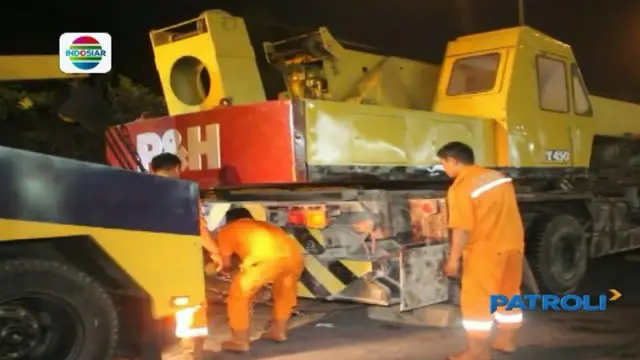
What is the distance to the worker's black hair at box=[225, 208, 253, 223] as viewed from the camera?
6758 millimetres

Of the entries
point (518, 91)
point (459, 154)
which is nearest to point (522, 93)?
point (518, 91)

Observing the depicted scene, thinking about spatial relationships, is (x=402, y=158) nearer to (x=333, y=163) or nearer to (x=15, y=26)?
(x=333, y=163)

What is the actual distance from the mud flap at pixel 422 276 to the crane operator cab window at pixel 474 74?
2015 millimetres

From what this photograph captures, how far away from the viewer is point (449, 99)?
786 centimetres

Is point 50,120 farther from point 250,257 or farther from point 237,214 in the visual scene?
point 250,257

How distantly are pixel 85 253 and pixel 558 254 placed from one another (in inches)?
210

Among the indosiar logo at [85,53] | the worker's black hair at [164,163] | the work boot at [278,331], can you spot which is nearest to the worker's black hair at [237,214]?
the work boot at [278,331]

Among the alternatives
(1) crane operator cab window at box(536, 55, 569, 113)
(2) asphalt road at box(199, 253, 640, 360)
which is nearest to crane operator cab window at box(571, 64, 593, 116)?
(1) crane operator cab window at box(536, 55, 569, 113)

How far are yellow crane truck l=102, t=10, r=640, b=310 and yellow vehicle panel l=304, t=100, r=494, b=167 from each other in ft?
0.04

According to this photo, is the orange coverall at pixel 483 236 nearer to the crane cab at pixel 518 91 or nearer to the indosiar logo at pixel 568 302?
the indosiar logo at pixel 568 302

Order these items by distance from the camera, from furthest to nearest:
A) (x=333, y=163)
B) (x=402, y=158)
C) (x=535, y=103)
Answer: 1. (x=535, y=103)
2. (x=402, y=158)
3. (x=333, y=163)

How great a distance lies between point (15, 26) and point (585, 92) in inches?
479

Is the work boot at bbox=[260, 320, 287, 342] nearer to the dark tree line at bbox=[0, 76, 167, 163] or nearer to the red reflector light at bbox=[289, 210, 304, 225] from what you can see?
the red reflector light at bbox=[289, 210, 304, 225]

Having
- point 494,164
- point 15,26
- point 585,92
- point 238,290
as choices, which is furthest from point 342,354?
point 15,26
